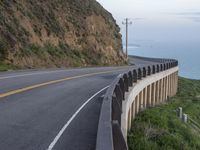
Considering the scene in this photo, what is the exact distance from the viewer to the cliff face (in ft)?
127

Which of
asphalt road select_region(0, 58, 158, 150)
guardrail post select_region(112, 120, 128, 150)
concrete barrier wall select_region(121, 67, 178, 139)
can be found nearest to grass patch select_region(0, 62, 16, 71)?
concrete barrier wall select_region(121, 67, 178, 139)

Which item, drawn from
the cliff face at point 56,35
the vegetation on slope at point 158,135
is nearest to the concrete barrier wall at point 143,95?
the vegetation on slope at point 158,135

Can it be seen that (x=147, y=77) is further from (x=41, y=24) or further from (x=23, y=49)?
(x=41, y=24)

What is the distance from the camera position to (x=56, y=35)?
48469mm

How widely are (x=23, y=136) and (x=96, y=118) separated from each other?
3.39 m

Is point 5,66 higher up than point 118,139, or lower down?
lower down

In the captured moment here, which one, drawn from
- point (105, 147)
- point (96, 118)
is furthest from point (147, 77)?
point (105, 147)

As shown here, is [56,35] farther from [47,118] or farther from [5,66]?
[47,118]

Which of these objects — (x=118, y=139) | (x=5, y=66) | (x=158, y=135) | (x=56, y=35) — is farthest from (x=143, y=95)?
(x=56, y=35)

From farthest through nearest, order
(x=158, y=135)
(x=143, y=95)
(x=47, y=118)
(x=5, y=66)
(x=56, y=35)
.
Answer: (x=56, y=35), (x=5, y=66), (x=143, y=95), (x=158, y=135), (x=47, y=118)

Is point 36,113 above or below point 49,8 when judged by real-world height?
below

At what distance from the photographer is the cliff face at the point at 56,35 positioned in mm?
38594

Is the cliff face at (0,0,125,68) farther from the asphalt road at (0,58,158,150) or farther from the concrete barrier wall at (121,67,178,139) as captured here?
the asphalt road at (0,58,158,150)

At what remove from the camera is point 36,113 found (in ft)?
42.0
